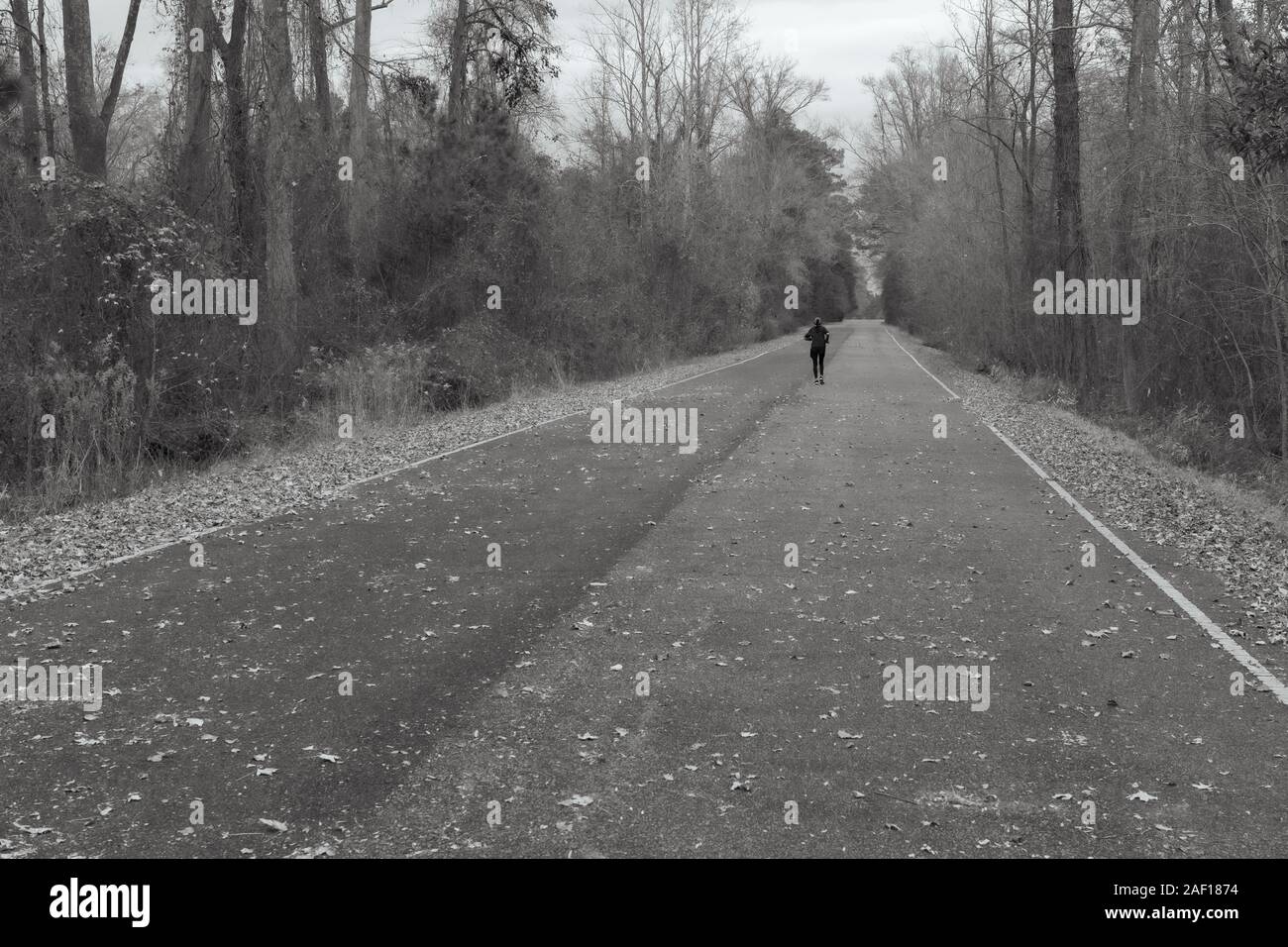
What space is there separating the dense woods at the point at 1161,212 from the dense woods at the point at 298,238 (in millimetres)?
12252

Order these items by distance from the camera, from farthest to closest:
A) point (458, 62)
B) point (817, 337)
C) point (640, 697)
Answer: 1. point (817, 337)
2. point (458, 62)
3. point (640, 697)

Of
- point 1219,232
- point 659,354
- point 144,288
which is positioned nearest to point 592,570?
point 144,288

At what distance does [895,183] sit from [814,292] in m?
21.4

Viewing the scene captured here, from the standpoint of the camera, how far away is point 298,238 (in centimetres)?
2286

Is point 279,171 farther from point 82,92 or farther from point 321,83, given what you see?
point 321,83

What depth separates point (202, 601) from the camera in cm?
830

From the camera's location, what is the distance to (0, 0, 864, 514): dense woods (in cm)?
1466

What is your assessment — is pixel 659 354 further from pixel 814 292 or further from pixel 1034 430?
pixel 814 292

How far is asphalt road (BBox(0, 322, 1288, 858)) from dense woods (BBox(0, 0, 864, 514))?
542cm

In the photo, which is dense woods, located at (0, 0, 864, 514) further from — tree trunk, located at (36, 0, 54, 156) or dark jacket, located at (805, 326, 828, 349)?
dark jacket, located at (805, 326, 828, 349)

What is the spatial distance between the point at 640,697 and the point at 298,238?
61.6 feet

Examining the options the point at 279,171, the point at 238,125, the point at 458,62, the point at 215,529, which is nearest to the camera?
the point at 215,529

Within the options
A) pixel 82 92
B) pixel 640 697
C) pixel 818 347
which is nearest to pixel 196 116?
pixel 82 92

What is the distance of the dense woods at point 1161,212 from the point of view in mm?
17797
